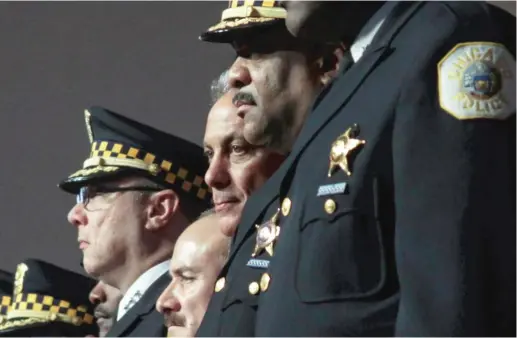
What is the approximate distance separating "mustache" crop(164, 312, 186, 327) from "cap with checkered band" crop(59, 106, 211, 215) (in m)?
0.58

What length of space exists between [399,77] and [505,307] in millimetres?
280

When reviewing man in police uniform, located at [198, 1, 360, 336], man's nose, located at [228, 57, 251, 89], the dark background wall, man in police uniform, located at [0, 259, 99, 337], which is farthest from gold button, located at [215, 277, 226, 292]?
the dark background wall

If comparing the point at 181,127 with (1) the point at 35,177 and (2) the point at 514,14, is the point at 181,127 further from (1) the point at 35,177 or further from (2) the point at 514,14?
(2) the point at 514,14

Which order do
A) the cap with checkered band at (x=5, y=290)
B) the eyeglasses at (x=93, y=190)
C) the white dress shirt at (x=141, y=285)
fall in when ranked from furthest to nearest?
the cap with checkered band at (x=5, y=290) < the eyeglasses at (x=93, y=190) < the white dress shirt at (x=141, y=285)

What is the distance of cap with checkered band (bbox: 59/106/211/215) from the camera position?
10.6 feet

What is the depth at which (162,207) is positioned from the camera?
10.4ft

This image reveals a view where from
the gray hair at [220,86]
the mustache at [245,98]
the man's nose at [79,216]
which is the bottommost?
the man's nose at [79,216]

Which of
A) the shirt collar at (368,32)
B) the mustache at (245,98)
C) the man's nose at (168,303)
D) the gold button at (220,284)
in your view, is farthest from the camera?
the man's nose at (168,303)

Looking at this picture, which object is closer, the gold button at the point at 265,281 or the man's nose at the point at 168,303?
the gold button at the point at 265,281

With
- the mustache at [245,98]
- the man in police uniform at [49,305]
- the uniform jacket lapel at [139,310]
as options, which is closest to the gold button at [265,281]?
the mustache at [245,98]

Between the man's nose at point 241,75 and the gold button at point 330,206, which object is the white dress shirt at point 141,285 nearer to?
the man's nose at point 241,75

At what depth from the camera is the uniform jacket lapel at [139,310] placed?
2957mm

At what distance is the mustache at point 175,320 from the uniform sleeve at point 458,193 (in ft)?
3.14

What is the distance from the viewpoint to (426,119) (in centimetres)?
172
